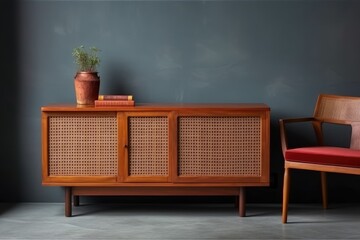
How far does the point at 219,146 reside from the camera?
15.6ft

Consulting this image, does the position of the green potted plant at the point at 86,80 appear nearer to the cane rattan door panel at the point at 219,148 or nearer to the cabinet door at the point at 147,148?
the cabinet door at the point at 147,148

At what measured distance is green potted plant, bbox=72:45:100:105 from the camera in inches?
191

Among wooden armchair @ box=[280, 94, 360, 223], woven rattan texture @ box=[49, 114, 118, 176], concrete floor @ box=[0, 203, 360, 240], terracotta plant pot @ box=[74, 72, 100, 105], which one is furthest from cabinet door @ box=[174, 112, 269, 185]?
terracotta plant pot @ box=[74, 72, 100, 105]

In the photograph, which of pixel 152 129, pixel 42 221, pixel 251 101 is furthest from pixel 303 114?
pixel 42 221

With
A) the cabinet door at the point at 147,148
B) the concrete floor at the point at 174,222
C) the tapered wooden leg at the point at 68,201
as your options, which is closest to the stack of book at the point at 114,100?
the cabinet door at the point at 147,148

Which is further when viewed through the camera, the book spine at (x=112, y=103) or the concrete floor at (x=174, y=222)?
the book spine at (x=112, y=103)

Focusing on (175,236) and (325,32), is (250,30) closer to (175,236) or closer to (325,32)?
(325,32)

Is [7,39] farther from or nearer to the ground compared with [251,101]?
farther from the ground

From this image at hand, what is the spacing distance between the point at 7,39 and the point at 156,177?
1.44m

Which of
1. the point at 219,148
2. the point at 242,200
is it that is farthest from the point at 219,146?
the point at 242,200

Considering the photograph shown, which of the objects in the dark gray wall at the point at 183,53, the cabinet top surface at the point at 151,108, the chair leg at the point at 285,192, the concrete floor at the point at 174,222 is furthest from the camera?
the dark gray wall at the point at 183,53

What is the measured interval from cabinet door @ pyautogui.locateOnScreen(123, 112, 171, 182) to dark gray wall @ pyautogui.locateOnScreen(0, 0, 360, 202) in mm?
515

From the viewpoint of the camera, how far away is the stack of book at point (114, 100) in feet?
15.6

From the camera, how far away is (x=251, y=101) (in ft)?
17.1
